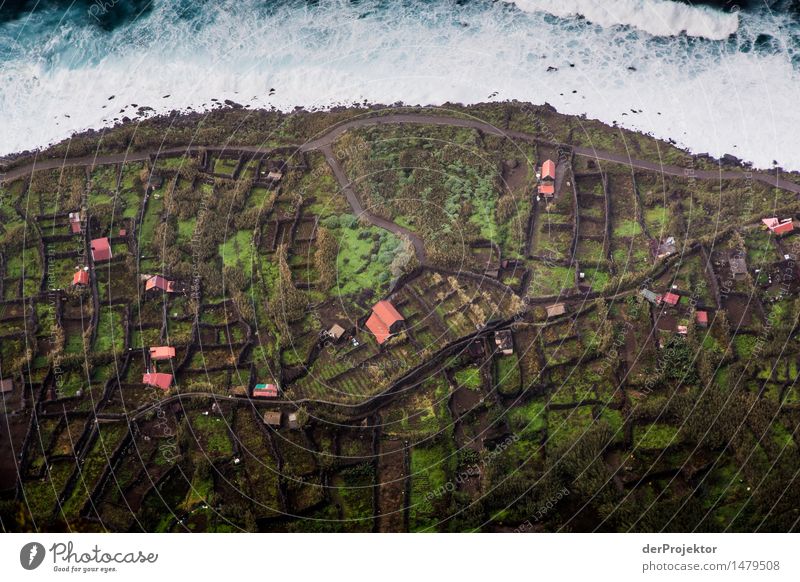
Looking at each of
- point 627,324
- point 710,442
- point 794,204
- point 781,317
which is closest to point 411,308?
point 627,324

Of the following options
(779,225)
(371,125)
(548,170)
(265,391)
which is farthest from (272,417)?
(779,225)

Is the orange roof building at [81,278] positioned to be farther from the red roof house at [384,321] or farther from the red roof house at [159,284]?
the red roof house at [384,321]

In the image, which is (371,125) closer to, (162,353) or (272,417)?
(162,353)

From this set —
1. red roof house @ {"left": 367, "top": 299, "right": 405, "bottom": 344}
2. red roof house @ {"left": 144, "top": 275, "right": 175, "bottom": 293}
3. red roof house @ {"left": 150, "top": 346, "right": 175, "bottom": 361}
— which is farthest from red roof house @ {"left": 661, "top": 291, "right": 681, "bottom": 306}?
red roof house @ {"left": 144, "top": 275, "right": 175, "bottom": 293}

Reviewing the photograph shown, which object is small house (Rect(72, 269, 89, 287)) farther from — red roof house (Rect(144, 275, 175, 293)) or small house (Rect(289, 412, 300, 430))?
small house (Rect(289, 412, 300, 430))

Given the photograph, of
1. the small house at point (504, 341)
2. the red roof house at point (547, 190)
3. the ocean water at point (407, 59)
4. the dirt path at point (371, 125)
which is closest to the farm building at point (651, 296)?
the small house at point (504, 341)

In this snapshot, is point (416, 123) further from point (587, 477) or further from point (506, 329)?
point (587, 477)
